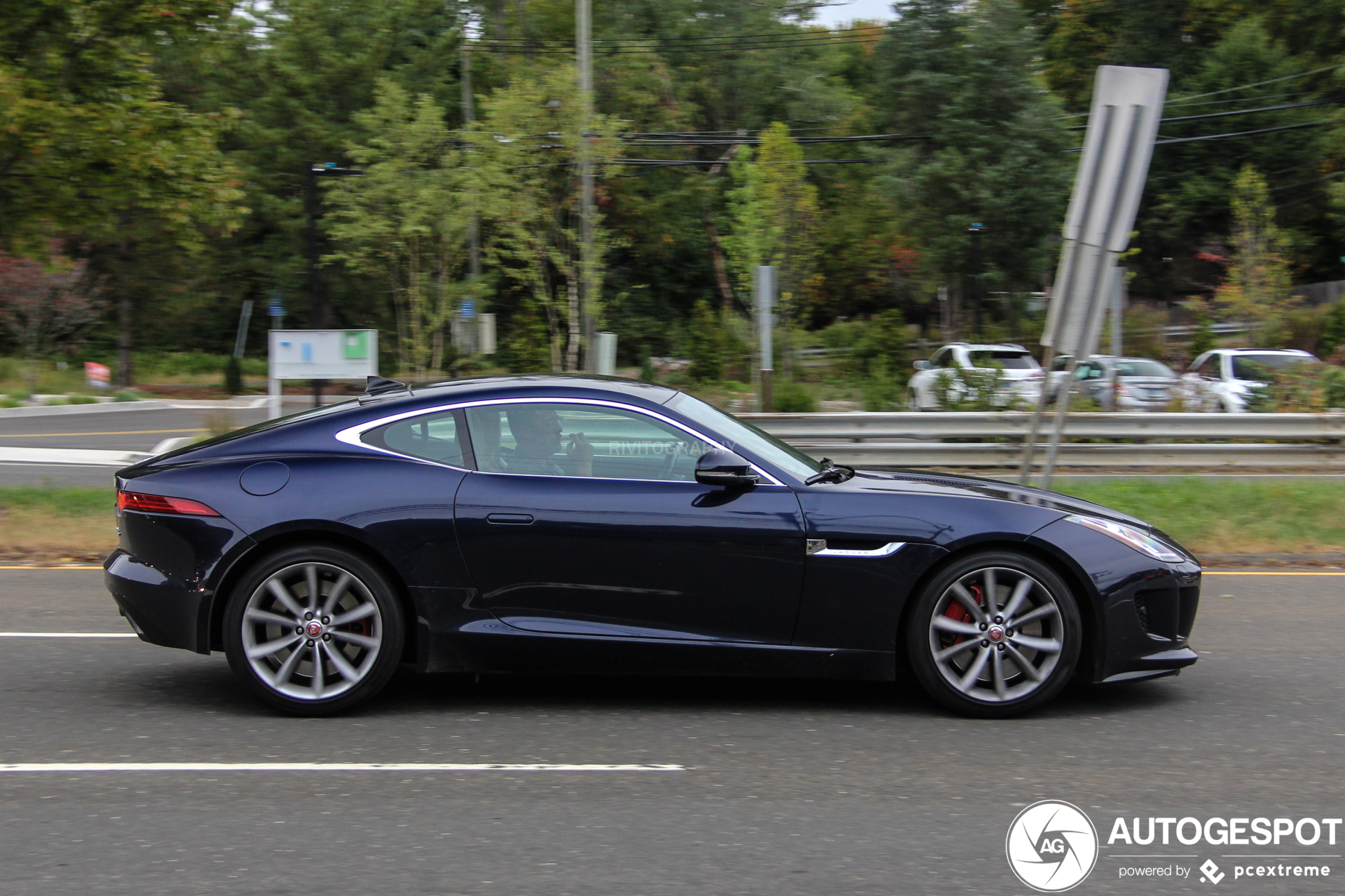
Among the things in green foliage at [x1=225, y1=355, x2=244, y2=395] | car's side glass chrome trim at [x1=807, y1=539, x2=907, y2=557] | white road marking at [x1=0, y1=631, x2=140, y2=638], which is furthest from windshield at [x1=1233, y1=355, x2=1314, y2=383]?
green foliage at [x1=225, y1=355, x2=244, y2=395]

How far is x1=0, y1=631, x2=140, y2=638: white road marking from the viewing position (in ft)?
22.7

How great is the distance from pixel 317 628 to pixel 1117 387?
16020 mm

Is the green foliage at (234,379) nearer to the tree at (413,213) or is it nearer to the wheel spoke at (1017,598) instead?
the tree at (413,213)

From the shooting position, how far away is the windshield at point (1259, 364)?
20.7 meters

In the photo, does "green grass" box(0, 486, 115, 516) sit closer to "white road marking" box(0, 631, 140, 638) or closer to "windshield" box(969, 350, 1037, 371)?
"white road marking" box(0, 631, 140, 638)

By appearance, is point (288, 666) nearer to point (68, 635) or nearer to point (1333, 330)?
point (68, 635)

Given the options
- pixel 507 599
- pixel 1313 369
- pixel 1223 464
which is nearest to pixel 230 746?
pixel 507 599

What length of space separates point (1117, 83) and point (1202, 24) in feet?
160

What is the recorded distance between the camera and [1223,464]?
52.7ft

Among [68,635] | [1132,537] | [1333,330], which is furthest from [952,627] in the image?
[1333,330]

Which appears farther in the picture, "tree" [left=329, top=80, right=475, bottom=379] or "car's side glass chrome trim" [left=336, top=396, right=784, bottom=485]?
"tree" [left=329, top=80, right=475, bottom=379]

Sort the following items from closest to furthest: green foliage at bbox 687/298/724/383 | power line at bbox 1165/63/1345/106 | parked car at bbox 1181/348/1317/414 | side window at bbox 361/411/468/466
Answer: side window at bbox 361/411/468/466 < parked car at bbox 1181/348/1317/414 < green foliage at bbox 687/298/724/383 < power line at bbox 1165/63/1345/106

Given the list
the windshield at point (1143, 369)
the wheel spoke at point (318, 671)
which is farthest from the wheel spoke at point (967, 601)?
the windshield at point (1143, 369)

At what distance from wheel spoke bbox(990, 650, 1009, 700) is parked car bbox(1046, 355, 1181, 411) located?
40.6 ft
